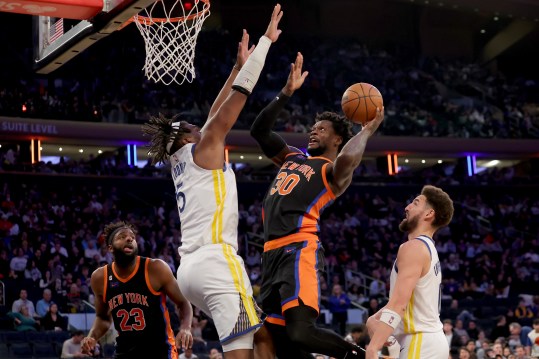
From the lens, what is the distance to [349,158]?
5.43m

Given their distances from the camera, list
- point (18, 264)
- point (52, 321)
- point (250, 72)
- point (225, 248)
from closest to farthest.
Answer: point (225, 248), point (250, 72), point (52, 321), point (18, 264)

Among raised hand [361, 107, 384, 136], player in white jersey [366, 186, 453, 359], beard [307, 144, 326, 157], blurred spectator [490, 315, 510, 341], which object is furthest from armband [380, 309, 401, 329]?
blurred spectator [490, 315, 510, 341]

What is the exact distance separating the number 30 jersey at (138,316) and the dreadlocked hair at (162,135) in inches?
48.5

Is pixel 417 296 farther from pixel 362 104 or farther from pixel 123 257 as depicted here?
pixel 123 257

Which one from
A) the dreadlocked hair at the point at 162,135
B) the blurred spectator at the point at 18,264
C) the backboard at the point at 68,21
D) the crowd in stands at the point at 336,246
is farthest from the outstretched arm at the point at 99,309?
the blurred spectator at the point at 18,264

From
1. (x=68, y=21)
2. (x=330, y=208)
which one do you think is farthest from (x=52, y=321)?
(x=330, y=208)

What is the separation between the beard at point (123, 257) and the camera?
6523 millimetres

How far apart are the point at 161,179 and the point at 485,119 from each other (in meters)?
12.0

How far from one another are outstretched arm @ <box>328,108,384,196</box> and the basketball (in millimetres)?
65

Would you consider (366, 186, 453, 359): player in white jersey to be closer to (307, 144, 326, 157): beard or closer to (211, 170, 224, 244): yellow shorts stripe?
(307, 144, 326, 157): beard

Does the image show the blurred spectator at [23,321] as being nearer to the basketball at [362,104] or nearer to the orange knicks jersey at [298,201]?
the orange knicks jersey at [298,201]

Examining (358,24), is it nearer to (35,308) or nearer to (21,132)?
(21,132)

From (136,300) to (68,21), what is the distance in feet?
8.47

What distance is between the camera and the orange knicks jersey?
5.59 metres
